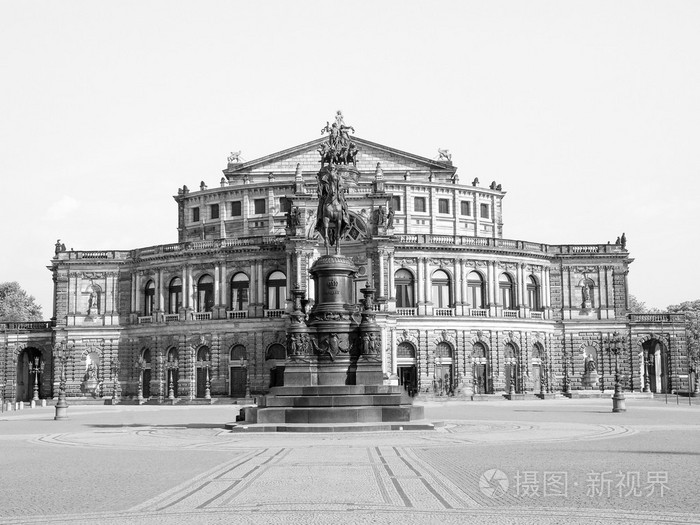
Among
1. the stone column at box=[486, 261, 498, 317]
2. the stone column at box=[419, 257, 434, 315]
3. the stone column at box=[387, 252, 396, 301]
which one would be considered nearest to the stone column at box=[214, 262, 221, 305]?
the stone column at box=[387, 252, 396, 301]

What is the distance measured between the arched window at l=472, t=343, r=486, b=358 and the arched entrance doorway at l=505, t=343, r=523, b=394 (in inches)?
101

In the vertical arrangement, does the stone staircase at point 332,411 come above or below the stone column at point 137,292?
below

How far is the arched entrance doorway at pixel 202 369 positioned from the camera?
301ft

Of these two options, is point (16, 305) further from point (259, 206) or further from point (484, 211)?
point (484, 211)

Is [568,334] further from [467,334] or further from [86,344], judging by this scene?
[86,344]

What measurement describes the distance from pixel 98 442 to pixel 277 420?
6615mm

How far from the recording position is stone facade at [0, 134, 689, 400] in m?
88.9

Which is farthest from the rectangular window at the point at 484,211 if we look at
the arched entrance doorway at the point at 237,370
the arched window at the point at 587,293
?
the arched entrance doorway at the point at 237,370

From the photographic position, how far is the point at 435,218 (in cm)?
9994

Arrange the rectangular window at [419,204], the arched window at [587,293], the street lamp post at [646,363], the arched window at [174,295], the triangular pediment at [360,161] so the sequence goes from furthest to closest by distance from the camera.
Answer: the triangular pediment at [360,161] < the street lamp post at [646,363] < the rectangular window at [419,204] < the arched window at [587,293] < the arched window at [174,295]

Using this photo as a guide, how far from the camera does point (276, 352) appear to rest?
292ft

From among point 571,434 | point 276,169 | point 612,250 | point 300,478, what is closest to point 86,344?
point 276,169

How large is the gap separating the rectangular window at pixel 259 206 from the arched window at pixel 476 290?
23909mm

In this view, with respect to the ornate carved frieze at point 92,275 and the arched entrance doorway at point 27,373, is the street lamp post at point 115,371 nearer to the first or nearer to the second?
the ornate carved frieze at point 92,275
